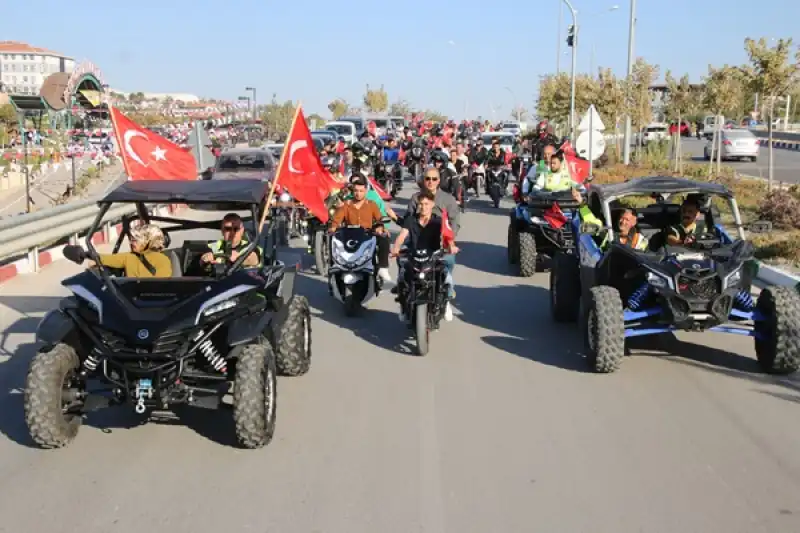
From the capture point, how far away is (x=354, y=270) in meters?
11.3

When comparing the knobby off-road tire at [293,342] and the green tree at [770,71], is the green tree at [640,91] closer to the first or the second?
the green tree at [770,71]

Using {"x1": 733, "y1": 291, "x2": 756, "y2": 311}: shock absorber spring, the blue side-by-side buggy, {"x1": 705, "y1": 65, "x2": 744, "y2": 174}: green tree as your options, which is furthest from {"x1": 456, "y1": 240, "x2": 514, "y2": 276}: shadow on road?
{"x1": 705, "y1": 65, "x2": 744, "y2": 174}: green tree

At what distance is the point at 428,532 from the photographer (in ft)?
16.9

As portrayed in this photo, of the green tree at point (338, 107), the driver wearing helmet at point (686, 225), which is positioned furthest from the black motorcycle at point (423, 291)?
the green tree at point (338, 107)

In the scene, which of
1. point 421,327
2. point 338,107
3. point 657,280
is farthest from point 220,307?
point 338,107

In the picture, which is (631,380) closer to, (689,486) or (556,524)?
(689,486)

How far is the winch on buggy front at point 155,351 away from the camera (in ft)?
20.7

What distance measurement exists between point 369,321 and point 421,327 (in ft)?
6.55

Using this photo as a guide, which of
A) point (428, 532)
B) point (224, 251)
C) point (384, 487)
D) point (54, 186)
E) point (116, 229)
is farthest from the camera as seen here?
point (54, 186)

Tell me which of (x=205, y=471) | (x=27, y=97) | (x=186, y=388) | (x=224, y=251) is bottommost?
(x=205, y=471)

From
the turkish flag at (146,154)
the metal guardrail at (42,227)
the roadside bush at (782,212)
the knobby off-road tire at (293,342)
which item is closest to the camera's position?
the knobby off-road tire at (293,342)

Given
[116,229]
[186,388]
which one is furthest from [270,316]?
[116,229]

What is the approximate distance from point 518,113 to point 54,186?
71536mm

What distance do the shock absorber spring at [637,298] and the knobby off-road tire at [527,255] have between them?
5.43m
